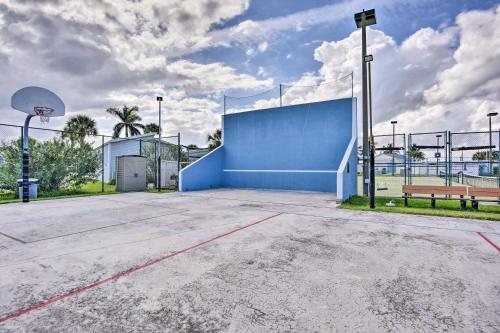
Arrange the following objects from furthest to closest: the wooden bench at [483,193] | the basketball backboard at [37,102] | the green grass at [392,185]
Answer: the green grass at [392,185] → the basketball backboard at [37,102] → the wooden bench at [483,193]

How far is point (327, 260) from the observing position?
3904 mm

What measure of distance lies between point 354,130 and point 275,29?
23.5ft

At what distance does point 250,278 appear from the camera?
10.6 feet

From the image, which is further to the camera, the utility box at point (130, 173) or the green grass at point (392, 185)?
the utility box at point (130, 173)

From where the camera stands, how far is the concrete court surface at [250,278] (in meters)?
2.32

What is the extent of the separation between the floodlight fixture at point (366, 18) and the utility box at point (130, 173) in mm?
14974

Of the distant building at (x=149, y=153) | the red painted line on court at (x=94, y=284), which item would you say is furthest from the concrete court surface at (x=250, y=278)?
the distant building at (x=149, y=153)

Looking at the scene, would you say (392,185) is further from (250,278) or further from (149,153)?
(149,153)

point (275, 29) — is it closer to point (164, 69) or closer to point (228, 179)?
point (164, 69)

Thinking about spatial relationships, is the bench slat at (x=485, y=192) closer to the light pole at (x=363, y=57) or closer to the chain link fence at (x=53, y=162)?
the light pole at (x=363, y=57)

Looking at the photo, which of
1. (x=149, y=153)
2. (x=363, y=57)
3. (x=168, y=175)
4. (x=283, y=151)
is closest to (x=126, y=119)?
(x=149, y=153)

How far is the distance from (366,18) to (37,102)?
638 inches

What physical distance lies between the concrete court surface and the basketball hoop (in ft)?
27.7

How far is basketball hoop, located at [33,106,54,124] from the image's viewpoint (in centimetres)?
1177
